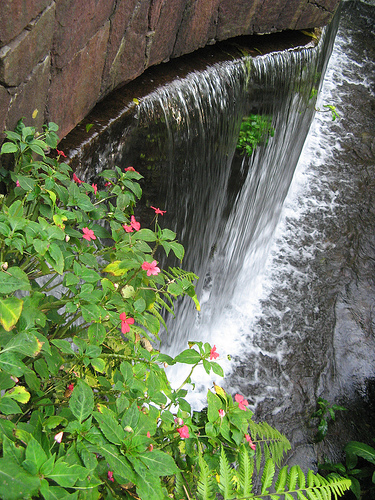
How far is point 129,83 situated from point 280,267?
2.95 meters

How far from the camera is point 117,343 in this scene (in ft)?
5.67

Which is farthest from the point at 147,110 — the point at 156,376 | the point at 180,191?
the point at 156,376

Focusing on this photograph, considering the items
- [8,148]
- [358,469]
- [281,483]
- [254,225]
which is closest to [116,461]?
[281,483]

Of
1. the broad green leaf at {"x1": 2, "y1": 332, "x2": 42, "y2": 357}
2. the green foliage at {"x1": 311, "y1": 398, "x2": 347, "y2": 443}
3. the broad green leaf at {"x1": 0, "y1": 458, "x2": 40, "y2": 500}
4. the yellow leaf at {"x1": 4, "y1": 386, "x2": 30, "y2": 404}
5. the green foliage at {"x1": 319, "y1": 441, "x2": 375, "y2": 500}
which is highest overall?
the broad green leaf at {"x1": 2, "y1": 332, "x2": 42, "y2": 357}

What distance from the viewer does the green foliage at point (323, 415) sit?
3.61 meters

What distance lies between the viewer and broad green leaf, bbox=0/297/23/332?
3.62 ft

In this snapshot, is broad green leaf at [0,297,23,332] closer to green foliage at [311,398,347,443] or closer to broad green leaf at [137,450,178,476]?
broad green leaf at [137,450,178,476]

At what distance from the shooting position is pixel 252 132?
3.96 meters

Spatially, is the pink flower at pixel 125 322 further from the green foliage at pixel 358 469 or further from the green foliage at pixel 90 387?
the green foliage at pixel 358 469

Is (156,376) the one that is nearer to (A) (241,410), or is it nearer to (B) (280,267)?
(A) (241,410)

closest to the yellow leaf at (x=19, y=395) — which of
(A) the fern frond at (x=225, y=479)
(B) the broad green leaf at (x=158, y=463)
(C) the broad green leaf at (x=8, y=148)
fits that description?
(B) the broad green leaf at (x=158, y=463)

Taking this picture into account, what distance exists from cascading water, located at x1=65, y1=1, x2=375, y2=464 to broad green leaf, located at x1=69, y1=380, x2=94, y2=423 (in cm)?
141

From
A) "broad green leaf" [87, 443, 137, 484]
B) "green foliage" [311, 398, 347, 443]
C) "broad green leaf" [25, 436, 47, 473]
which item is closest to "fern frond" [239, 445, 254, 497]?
"broad green leaf" [87, 443, 137, 484]

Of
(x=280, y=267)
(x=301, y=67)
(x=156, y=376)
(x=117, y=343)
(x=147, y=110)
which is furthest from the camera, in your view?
(x=280, y=267)
